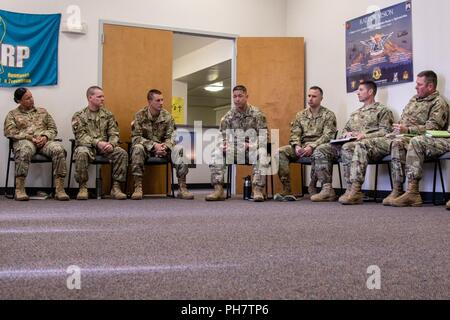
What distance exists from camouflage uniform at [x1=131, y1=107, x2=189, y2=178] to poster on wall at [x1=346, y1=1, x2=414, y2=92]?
211 cm

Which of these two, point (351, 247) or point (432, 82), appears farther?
point (432, 82)

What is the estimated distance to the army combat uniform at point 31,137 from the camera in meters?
4.65

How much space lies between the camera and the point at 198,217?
9.90 feet

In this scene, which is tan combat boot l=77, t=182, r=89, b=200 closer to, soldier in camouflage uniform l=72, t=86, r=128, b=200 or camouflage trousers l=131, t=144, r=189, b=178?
soldier in camouflage uniform l=72, t=86, r=128, b=200

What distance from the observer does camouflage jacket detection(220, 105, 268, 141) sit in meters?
5.11

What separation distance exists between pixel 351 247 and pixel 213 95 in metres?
12.4

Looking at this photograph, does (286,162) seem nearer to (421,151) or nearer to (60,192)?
(421,151)

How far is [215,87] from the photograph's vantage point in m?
12.7

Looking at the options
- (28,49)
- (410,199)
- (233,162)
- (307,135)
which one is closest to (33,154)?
(28,49)

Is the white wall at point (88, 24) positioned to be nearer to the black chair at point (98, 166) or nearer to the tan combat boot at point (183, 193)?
the black chair at point (98, 166)

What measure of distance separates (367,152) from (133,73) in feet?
9.46

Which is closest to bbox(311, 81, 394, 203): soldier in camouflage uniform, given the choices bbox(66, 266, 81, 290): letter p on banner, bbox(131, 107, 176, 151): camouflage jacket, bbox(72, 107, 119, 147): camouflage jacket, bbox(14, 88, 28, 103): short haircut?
bbox(131, 107, 176, 151): camouflage jacket
